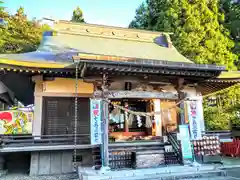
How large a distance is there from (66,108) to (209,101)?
12332mm

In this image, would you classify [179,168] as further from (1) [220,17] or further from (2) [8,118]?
(1) [220,17]

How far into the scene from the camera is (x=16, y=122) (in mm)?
7066

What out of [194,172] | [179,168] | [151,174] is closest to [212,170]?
[194,172]

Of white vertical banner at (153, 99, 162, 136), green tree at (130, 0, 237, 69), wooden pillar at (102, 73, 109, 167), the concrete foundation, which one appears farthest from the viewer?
green tree at (130, 0, 237, 69)

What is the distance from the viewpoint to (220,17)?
16344mm

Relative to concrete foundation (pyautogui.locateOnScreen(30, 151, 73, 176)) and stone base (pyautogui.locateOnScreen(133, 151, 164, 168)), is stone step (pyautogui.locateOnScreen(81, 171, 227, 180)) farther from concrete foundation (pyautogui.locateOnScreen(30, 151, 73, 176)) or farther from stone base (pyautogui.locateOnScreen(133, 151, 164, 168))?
concrete foundation (pyautogui.locateOnScreen(30, 151, 73, 176))

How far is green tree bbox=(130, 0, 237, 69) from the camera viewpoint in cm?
1360

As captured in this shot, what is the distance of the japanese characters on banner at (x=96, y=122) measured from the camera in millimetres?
5660

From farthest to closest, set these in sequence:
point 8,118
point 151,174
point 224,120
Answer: point 224,120 → point 8,118 → point 151,174

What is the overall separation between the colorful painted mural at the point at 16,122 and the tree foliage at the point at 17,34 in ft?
33.1

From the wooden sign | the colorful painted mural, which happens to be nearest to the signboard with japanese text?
the wooden sign

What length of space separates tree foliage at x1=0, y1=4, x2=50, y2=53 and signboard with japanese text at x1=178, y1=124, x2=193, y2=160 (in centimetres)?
1442

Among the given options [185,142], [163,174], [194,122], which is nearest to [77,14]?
[194,122]

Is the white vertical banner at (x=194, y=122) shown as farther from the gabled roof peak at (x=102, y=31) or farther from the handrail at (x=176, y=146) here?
the gabled roof peak at (x=102, y=31)
